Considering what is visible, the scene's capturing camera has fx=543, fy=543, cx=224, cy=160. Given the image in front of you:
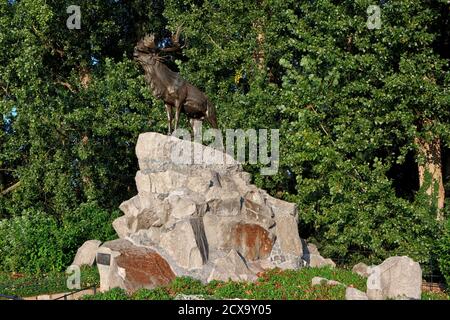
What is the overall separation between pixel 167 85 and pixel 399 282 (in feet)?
22.2

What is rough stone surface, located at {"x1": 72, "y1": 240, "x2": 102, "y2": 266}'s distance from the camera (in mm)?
14969

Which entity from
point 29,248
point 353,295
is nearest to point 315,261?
point 353,295

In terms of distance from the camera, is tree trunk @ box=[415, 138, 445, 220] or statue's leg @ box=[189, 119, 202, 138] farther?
tree trunk @ box=[415, 138, 445, 220]

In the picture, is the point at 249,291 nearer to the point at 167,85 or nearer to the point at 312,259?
the point at 312,259

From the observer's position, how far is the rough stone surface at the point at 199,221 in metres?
10.7

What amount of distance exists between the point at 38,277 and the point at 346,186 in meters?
8.65

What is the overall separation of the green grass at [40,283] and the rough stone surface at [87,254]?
0.54m

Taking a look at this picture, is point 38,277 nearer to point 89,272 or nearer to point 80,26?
point 89,272

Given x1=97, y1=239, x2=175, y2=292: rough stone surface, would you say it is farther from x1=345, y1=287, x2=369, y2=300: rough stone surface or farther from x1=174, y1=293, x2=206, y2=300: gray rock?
x1=345, y1=287, x2=369, y2=300: rough stone surface

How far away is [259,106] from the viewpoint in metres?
17.4

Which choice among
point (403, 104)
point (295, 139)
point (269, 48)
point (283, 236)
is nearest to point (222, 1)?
point (269, 48)

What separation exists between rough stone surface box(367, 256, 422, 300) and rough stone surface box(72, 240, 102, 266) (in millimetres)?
8278

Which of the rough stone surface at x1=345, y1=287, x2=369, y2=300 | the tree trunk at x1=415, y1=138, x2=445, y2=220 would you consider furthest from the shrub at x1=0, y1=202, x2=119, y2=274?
the tree trunk at x1=415, y1=138, x2=445, y2=220
